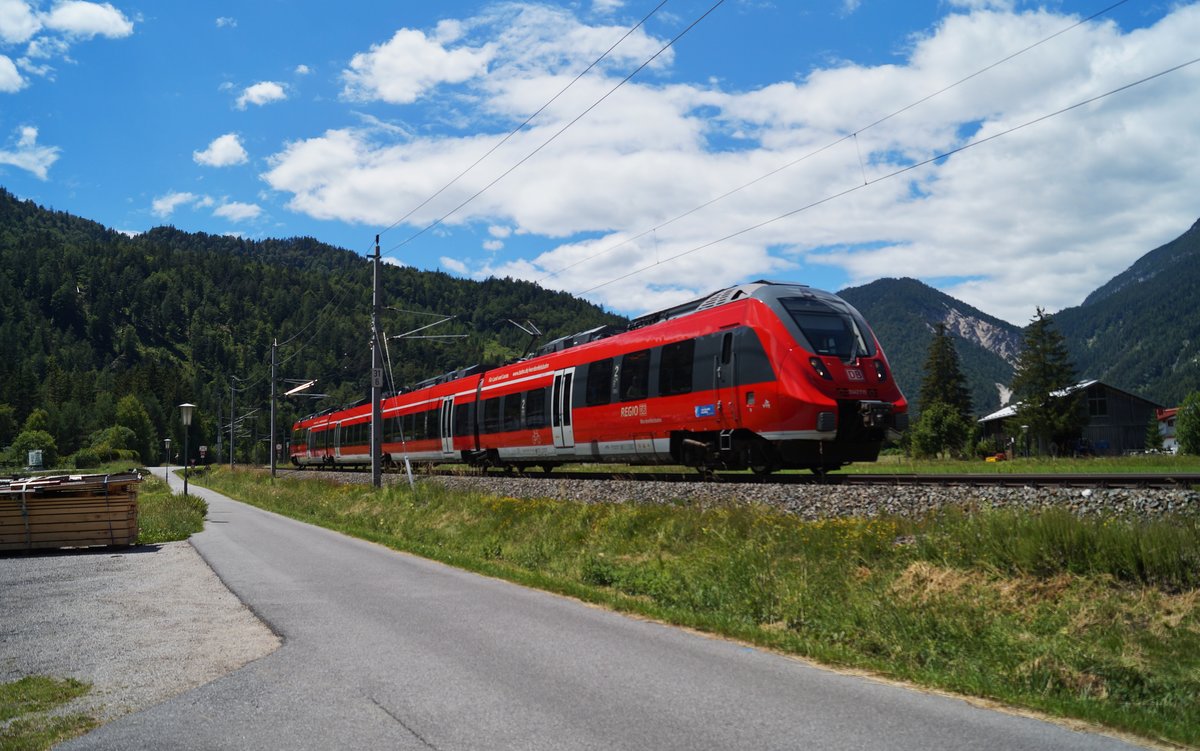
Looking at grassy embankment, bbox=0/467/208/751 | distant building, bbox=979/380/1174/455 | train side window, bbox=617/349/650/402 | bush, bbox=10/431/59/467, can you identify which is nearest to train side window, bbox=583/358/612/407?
train side window, bbox=617/349/650/402

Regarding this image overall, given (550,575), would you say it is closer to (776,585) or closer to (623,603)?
(623,603)

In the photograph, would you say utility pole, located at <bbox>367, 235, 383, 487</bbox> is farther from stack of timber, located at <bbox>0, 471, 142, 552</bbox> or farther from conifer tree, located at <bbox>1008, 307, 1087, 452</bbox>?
conifer tree, located at <bbox>1008, 307, 1087, 452</bbox>

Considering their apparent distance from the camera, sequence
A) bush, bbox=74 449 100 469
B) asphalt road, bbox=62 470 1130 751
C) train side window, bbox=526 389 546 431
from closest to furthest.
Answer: asphalt road, bbox=62 470 1130 751
train side window, bbox=526 389 546 431
bush, bbox=74 449 100 469

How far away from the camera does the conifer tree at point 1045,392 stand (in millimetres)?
68312

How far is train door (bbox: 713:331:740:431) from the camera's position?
1723 cm

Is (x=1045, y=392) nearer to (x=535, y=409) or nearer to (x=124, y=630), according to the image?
(x=535, y=409)

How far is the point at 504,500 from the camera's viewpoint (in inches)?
766

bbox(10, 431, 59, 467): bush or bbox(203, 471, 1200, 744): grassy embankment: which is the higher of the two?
bbox(10, 431, 59, 467): bush

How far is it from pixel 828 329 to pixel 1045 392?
201 feet

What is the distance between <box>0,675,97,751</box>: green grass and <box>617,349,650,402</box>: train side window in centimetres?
1464

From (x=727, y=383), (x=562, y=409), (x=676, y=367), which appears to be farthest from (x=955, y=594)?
(x=562, y=409)

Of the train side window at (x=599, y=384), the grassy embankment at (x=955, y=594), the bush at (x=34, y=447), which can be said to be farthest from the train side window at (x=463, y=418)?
the bush at (x=34, y=447)

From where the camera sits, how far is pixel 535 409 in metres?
26.5

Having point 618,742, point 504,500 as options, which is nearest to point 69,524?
point 504,500
